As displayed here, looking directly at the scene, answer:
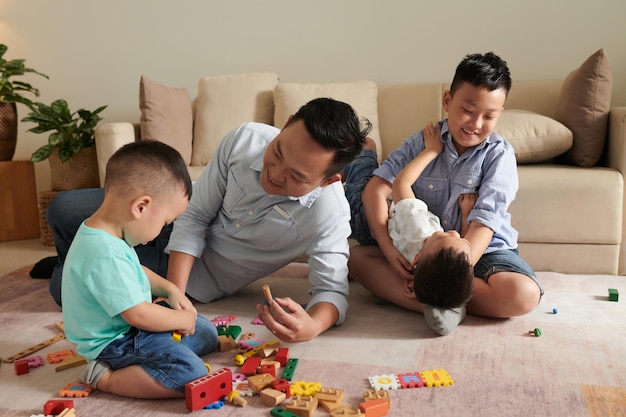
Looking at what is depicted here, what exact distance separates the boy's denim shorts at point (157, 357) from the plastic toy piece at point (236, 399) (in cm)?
8

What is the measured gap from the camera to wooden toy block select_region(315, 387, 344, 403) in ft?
3.97

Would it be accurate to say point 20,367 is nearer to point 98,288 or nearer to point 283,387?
point 98,288

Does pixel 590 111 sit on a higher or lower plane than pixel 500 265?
higher

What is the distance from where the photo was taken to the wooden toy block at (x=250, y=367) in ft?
4.45

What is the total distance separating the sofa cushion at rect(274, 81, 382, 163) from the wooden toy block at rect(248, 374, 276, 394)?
1802mm

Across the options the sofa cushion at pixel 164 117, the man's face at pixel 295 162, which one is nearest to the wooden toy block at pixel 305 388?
the man's face at pixel 295 162

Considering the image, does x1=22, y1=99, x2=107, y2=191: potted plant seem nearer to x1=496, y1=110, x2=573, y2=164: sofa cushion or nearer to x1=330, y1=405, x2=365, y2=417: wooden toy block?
x1=496, y1=110, x2=573, y2=164: sofa cushion

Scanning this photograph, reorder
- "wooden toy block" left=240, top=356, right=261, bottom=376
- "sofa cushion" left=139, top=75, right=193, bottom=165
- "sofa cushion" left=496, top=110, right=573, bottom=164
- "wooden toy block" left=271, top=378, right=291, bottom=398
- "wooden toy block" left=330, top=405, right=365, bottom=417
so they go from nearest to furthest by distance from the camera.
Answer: "wooden toy block" left=330, top=405, right=365, bottom=417, "wooden toy block" left=271, top=378, right=291, bottom=398, "wooden toy block" left=240, top=356, right=261, bottom=376, "sofa cushion" left=496, top=110, right=573, bottom=164, "sofa cushion" left=139, top=75, right=193, bottom=165

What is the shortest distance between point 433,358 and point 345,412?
39 centimetres

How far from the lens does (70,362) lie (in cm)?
141

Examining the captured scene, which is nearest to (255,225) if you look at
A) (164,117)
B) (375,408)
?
(375,408)

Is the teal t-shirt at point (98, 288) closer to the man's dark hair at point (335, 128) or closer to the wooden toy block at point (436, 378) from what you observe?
the man's dark hair at point (335, 128)

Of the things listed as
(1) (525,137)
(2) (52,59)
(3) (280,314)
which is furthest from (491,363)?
(2) (52,59)

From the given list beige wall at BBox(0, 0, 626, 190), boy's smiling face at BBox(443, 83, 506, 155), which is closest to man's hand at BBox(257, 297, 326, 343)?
boy's smiling face at BBox(443, 83, 506, 155)
